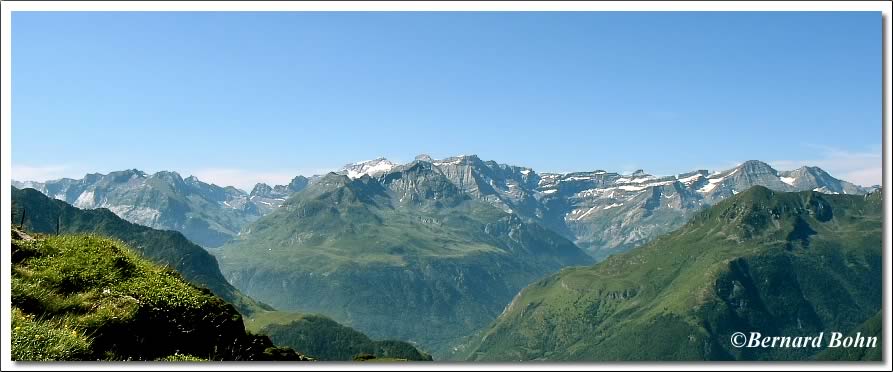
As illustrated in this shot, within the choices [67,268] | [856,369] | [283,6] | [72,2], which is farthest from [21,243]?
[856,369]

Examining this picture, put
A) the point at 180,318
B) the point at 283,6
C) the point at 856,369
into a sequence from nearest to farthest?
the point at 180,318, the point at 856,369, the point at 283,6

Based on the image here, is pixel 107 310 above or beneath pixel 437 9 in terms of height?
beneath

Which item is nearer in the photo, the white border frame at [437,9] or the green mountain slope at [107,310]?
the green mountain slope at [107,310]

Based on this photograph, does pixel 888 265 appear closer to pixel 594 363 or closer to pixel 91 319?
pixel 594 363

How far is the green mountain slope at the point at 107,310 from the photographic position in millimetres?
17234

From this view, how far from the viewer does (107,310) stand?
1880 centimetres

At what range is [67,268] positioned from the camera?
20.4 metres

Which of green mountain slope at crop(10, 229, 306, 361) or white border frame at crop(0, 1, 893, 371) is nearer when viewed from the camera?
green mountain slope at crop(10, 229, 306, 361)

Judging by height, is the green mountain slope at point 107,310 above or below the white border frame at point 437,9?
below

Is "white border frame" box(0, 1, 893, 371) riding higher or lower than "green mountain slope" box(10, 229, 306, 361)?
higher

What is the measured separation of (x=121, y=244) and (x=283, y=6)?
448 inches

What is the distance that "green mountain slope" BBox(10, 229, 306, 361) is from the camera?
56.5ft

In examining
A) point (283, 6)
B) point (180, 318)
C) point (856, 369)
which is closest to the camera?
point (180, 318)

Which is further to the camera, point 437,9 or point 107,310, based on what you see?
point 437,9
